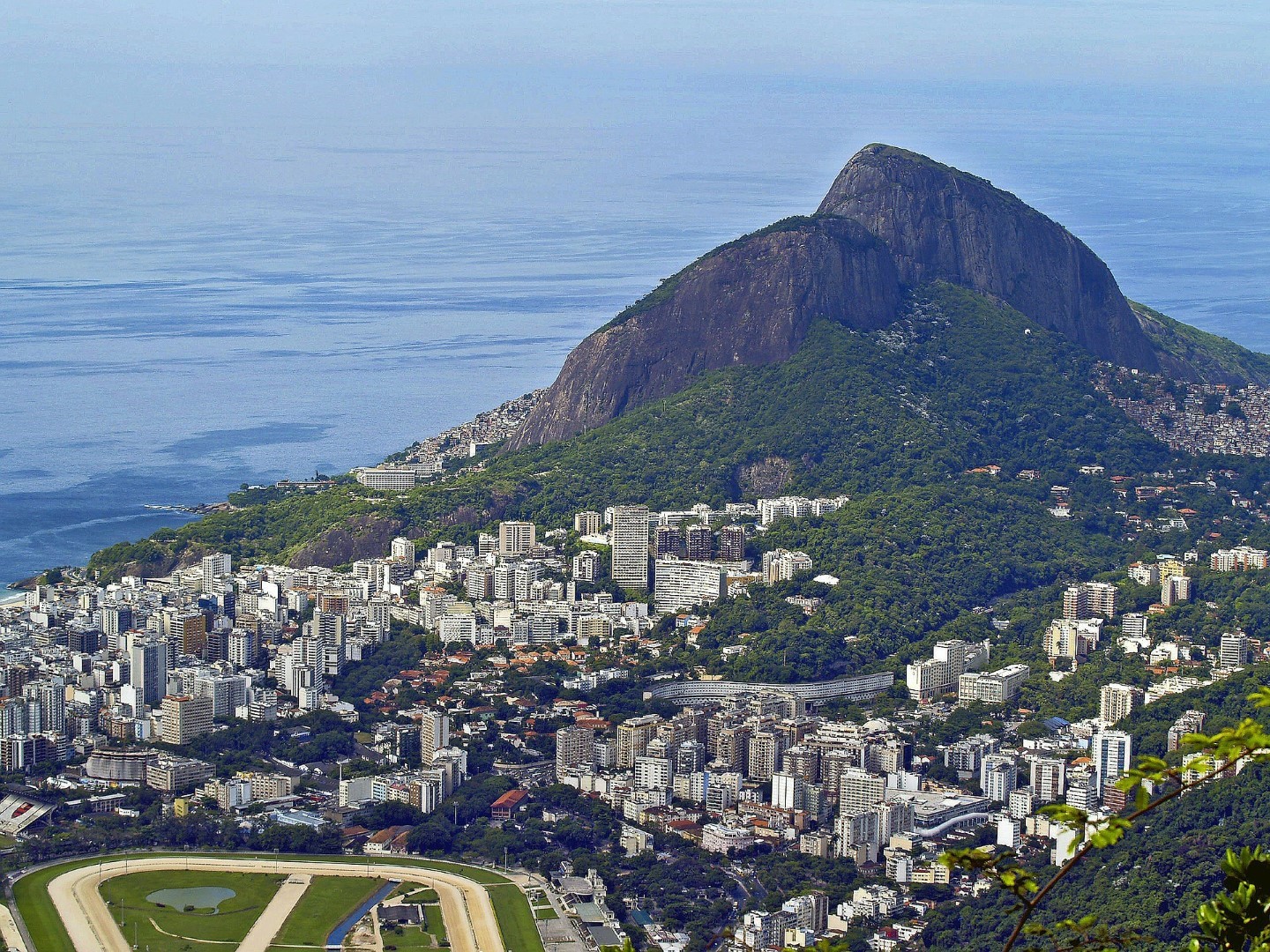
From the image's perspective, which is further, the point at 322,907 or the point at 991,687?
the point at 991,687

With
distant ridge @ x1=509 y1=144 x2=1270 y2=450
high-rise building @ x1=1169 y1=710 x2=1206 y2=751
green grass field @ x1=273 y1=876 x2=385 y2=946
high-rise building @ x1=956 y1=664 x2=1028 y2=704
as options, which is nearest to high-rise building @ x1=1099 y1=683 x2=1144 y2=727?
high-rise building @ x1=1169 y1=710 x2=1206 y2=751

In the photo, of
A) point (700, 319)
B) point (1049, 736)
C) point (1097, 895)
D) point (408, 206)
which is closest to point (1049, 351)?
point (700, 319)

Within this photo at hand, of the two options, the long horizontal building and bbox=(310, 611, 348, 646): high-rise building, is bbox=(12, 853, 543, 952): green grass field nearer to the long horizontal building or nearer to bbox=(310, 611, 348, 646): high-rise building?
the long horizontal building

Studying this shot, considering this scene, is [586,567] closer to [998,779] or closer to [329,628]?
[329,628]

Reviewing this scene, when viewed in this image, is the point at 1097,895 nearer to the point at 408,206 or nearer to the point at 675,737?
the point at 675,737

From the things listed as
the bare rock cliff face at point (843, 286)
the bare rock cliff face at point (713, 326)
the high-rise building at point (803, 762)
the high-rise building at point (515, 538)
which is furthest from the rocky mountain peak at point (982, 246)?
the high-rise building at point (803, 762)

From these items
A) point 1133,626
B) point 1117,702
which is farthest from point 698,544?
point 1117,702
